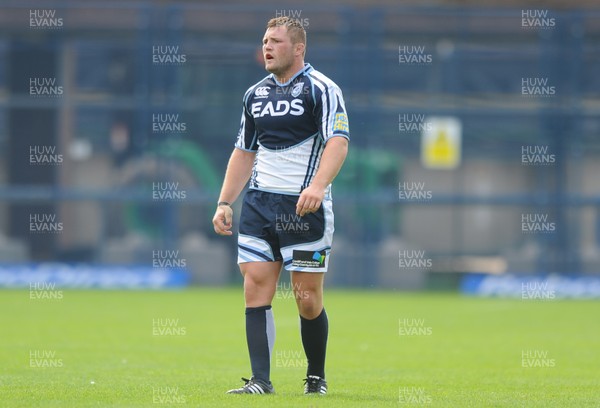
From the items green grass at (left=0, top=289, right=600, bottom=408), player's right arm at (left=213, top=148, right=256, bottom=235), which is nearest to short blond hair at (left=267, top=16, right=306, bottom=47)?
player's right arm at (left=213, top=148, right=256, bottom=235)

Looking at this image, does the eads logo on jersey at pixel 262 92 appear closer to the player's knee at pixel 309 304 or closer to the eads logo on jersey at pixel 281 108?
the eads logo on jersey at pixel 281 108

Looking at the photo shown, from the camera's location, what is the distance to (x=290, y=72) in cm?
741

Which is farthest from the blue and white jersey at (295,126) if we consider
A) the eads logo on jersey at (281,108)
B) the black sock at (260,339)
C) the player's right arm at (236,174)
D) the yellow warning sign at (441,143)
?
the yellow warning sign at (441,143)

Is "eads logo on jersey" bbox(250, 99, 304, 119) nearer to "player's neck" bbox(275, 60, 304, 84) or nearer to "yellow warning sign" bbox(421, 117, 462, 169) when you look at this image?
"player's neck" bbox(275, 60, 304, 84)

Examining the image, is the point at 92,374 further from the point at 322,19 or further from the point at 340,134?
the point at 322,19

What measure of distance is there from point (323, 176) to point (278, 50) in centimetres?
84

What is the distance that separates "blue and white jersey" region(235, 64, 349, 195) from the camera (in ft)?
23.9

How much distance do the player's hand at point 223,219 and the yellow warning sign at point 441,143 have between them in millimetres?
15964

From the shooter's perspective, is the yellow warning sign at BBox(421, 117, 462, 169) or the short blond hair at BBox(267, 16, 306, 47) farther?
the yellow warning sign at BBox(421, 117, 462, 169)

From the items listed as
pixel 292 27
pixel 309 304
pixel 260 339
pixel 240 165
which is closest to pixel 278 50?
pixel 292 27

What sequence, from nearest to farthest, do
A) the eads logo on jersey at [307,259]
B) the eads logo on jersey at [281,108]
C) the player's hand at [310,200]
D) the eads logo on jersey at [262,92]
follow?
1. the player's hand at [310,200]
2. the eads logo on jersey at [307,259]
3. the eads logo on jersey at [281,108]
4. the eads logo on jersey at [262,92]

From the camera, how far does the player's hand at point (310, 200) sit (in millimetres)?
6973

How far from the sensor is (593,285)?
22.4 metres

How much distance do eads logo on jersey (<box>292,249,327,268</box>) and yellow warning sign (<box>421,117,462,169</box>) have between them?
1621 cm
